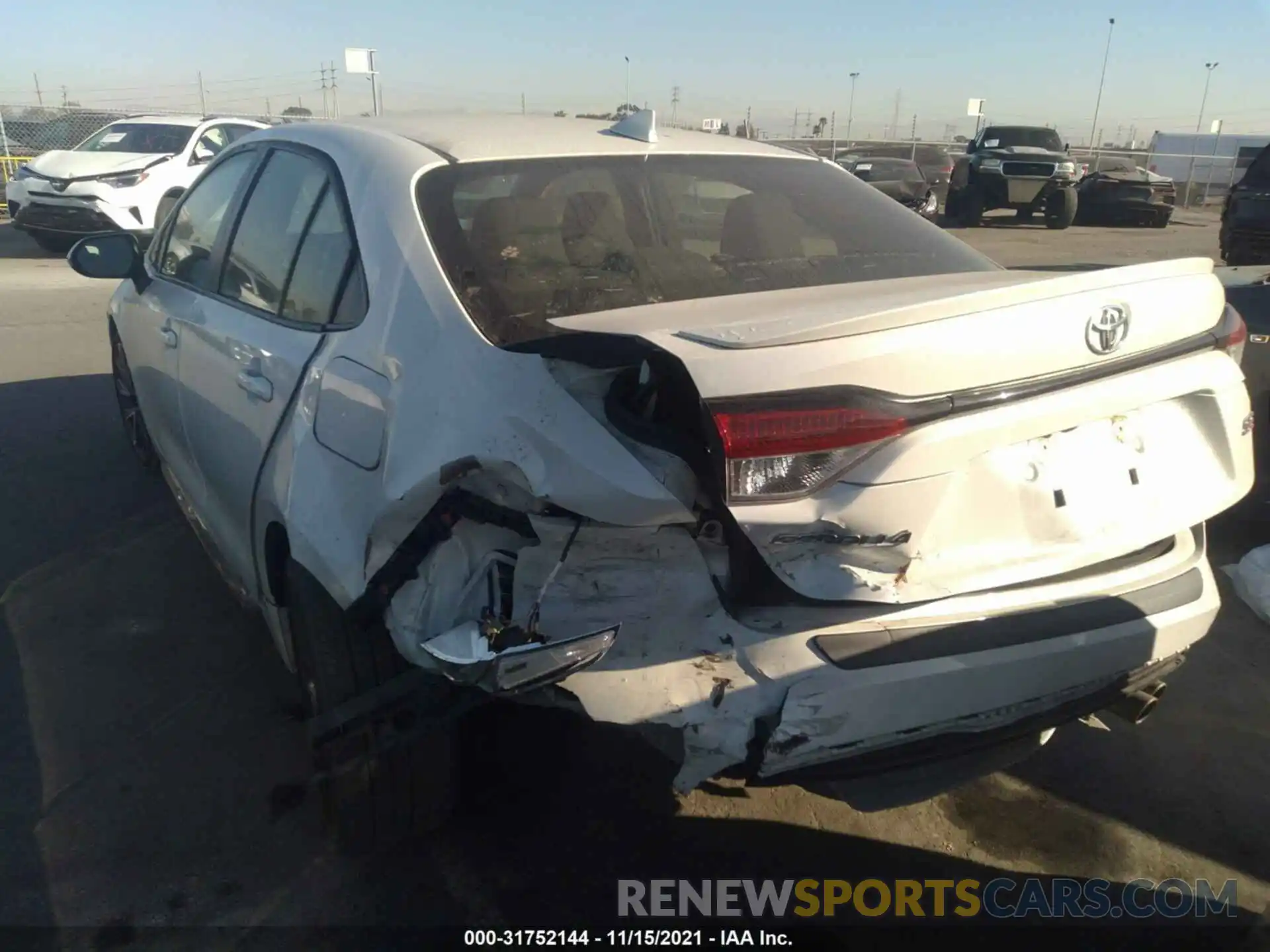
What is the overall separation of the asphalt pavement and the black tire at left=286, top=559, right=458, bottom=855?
0.40 feet

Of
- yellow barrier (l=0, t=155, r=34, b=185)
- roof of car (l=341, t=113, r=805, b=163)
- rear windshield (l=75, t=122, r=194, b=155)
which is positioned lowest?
yellow barrier (l=0, t=155, r=34, b=185)

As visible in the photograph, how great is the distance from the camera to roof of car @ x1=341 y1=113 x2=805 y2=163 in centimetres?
282

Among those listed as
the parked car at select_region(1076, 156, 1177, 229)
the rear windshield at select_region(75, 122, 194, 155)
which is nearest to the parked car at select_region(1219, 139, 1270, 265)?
the parked car at select_region(1076, 156, 1177, 229)

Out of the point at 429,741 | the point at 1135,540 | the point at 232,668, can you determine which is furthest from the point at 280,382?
the point at 1135,540

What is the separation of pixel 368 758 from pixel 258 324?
1.28 meters

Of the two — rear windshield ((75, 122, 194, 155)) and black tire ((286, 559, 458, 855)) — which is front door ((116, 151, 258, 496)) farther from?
rear windshield ((75, 122, 194, 155))

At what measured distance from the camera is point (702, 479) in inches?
76.1

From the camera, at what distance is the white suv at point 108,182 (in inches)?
521

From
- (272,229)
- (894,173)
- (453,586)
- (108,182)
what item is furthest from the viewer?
(894,173)

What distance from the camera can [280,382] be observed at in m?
2.70

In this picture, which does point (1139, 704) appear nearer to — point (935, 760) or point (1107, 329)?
point (935, 760)

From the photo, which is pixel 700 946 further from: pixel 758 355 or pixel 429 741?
pixel 758 355

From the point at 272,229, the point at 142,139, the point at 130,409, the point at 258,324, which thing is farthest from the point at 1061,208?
the point at 258,324

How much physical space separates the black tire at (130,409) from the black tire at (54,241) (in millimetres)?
9577
